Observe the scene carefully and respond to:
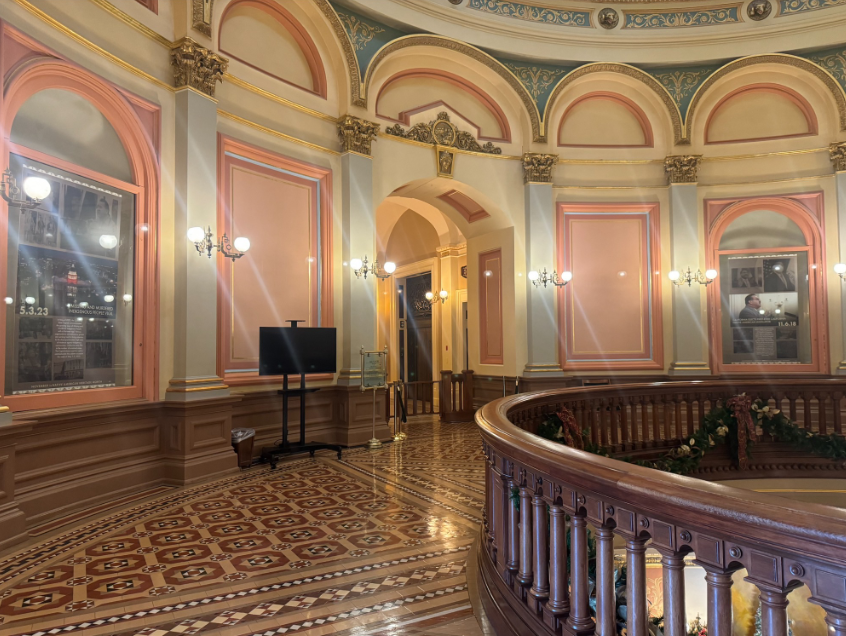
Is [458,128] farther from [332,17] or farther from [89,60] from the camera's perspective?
[89,60]

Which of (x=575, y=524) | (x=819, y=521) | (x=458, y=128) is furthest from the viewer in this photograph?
(x=458, y=128)

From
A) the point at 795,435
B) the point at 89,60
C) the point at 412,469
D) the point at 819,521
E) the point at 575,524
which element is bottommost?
the point at 412,469

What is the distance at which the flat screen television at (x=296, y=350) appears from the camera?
668 cm

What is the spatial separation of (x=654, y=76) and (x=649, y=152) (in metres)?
1.35

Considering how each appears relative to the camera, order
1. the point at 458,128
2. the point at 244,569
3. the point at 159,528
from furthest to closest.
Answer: the point at 458,128, the point at 159,528, the point at 244,569

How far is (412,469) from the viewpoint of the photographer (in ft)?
21.7

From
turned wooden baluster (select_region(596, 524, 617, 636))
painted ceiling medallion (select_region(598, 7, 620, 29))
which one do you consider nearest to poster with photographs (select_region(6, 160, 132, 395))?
turned wooden baluster (select_region(596, 524, 617, 636))

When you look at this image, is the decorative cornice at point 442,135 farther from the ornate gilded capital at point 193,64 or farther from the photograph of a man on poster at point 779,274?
the photograph of a man on poster at point 779,274

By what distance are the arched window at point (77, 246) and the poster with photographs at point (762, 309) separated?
967cm

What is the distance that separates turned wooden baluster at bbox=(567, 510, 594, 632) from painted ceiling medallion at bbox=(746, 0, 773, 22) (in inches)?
436

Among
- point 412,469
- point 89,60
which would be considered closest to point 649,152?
point 412,469

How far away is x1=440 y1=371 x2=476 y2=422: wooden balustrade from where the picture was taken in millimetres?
10781

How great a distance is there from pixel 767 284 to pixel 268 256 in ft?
29.1

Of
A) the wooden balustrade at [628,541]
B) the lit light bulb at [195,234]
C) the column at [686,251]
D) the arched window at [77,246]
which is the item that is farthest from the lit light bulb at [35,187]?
the column at [686,251]
